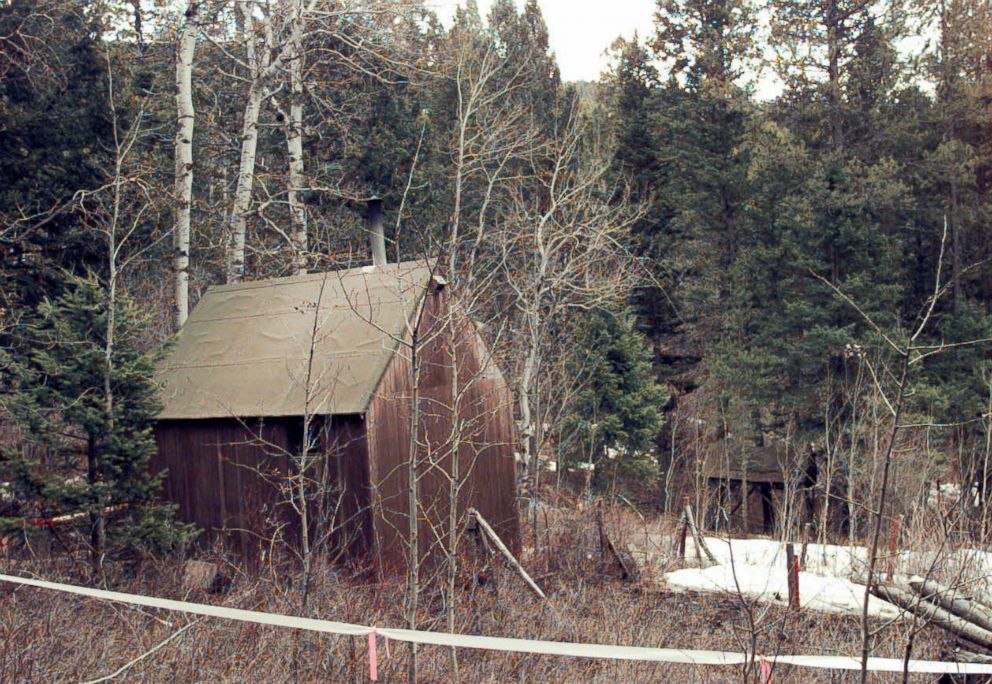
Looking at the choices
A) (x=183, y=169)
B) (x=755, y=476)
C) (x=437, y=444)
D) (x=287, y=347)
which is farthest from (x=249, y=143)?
(x=755, y=476)

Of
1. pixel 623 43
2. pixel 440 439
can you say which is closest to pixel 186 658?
pixel 440 439

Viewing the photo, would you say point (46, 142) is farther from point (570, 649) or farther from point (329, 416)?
point (570, 649)

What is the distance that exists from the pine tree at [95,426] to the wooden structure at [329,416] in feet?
3.72

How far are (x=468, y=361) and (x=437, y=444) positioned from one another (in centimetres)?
151

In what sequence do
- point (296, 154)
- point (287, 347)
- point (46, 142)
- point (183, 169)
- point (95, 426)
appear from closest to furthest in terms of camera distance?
point (95, 426) → point (287, 347) → point (46, 142) → point (183, 169) → point (296, 154)

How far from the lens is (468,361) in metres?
10.8

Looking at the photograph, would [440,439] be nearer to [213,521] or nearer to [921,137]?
[213,521]

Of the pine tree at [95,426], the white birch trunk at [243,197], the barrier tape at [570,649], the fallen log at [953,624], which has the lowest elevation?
the fallen log at [953,624]

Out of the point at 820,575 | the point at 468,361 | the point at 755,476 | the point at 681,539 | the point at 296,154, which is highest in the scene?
the point at 296,154

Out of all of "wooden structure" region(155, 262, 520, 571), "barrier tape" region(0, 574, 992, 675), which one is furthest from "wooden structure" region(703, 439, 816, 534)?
"barrier tape" region(0, 574, 992, 675)

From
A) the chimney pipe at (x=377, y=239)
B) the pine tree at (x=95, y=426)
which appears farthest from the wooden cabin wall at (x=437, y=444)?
the pine tree at (x=95, y=426)

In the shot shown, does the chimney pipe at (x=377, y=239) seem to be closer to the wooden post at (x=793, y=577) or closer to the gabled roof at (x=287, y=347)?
the gabled roof at (x=287, y=347)

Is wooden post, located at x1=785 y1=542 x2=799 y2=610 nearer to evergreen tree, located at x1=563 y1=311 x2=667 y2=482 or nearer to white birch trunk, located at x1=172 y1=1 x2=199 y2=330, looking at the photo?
white birch trunk, located at x1=172 y1=1 x2=199 y2=330

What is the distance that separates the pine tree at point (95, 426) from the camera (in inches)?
313
